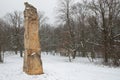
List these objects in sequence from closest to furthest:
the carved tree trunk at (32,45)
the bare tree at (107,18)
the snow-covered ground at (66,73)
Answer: the snow-covered ground at (66,73) → the carved tree trunk at (32,45) → the bare tree at (107,18)

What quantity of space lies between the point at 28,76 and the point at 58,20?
75.0 feet

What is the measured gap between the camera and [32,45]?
44.7 ft

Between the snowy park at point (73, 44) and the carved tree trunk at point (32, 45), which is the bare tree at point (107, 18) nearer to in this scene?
the snowy park at point (73, 44)

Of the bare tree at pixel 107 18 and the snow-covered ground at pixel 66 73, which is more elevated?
the bare tree at pixel 107 18

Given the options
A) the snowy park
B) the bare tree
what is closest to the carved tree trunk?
the snowy park

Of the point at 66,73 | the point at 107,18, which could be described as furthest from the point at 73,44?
the point at 66,73

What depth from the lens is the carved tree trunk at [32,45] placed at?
13305mm

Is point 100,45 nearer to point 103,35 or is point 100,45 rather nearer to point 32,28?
point 103,35

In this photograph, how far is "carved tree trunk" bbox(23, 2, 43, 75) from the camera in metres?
13.3

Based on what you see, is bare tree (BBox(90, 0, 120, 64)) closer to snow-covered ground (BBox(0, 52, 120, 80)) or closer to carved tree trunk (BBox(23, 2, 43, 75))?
snow-covered ground (BBox(0, 52, 120, 80))

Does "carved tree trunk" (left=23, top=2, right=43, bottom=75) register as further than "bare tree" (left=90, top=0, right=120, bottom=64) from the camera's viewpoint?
No

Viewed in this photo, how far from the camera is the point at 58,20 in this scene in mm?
34531

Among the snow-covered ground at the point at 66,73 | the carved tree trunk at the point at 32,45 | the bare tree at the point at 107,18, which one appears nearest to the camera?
the snow-covered ground at the point at 66,73

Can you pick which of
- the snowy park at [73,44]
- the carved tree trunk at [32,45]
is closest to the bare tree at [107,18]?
the snowy park at [73,44]
